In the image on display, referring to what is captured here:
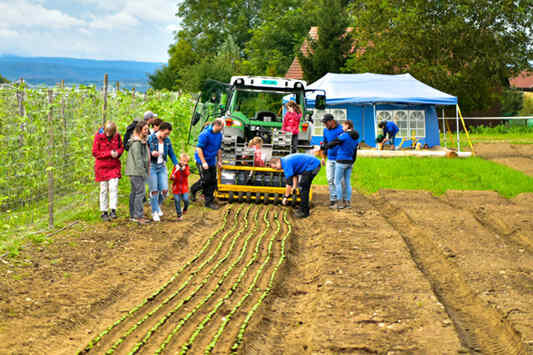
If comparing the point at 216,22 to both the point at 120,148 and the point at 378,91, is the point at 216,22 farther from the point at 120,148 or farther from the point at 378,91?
the point at 120,148

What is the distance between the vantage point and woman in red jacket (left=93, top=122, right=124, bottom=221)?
33.1 ft

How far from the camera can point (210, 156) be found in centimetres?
1223

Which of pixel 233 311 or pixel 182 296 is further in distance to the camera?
pixel 182 296

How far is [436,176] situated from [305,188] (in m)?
8.51

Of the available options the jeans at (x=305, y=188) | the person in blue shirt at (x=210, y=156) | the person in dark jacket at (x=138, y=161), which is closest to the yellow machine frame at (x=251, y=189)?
the person in blue shirt at (x=210, y=156)

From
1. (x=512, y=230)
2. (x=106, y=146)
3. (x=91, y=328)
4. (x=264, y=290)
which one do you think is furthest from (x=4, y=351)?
(x=512, y=230)

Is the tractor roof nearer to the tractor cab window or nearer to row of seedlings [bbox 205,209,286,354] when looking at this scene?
the tractor cab window

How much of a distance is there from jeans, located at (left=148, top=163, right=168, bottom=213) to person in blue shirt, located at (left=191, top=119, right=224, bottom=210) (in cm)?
121

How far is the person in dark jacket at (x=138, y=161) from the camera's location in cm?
1004

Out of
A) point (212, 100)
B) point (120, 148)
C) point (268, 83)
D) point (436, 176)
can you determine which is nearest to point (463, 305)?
point (120, 148)

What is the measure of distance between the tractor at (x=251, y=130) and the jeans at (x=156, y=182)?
2264 millimetres

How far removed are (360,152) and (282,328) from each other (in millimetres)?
18591

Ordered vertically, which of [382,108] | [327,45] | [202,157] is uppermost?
[327,45]

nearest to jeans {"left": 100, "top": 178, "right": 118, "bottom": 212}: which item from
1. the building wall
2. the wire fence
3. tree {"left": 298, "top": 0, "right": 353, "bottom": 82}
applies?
the wire fence
